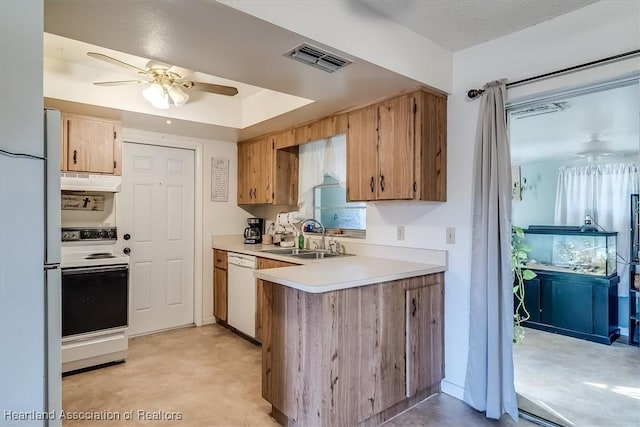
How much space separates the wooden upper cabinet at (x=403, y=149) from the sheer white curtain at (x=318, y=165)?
1.95 feet

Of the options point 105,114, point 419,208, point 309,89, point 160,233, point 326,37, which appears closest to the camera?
point 326,37

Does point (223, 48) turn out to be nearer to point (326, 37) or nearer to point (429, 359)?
point (326, 37)

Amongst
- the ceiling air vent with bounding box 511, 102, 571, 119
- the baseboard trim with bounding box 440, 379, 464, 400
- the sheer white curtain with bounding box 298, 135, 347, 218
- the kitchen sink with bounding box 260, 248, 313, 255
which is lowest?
the baseboard trim with bounding box 440, 379, 464, 400

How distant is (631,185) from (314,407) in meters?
3.08

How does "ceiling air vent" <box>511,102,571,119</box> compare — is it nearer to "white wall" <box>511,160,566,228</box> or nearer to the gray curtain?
the gray curtain

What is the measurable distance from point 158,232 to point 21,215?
304 cm

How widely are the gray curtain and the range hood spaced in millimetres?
3185

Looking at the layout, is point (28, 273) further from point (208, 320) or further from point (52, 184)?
point (208, 320)

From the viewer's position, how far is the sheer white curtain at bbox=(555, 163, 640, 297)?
3064 mm

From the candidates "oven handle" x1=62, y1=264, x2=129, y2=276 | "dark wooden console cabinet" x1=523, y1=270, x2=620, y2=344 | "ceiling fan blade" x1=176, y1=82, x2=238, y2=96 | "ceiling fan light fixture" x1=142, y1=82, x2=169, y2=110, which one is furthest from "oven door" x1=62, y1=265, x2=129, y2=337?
"dark wooden console cabinet" x1=523, y1=270, x2=620, y2=344

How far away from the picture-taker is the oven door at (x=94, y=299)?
2889mm

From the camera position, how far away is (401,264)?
2639 millimetres

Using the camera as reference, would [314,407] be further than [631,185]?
No

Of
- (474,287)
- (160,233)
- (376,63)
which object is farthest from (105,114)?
(474,287)
